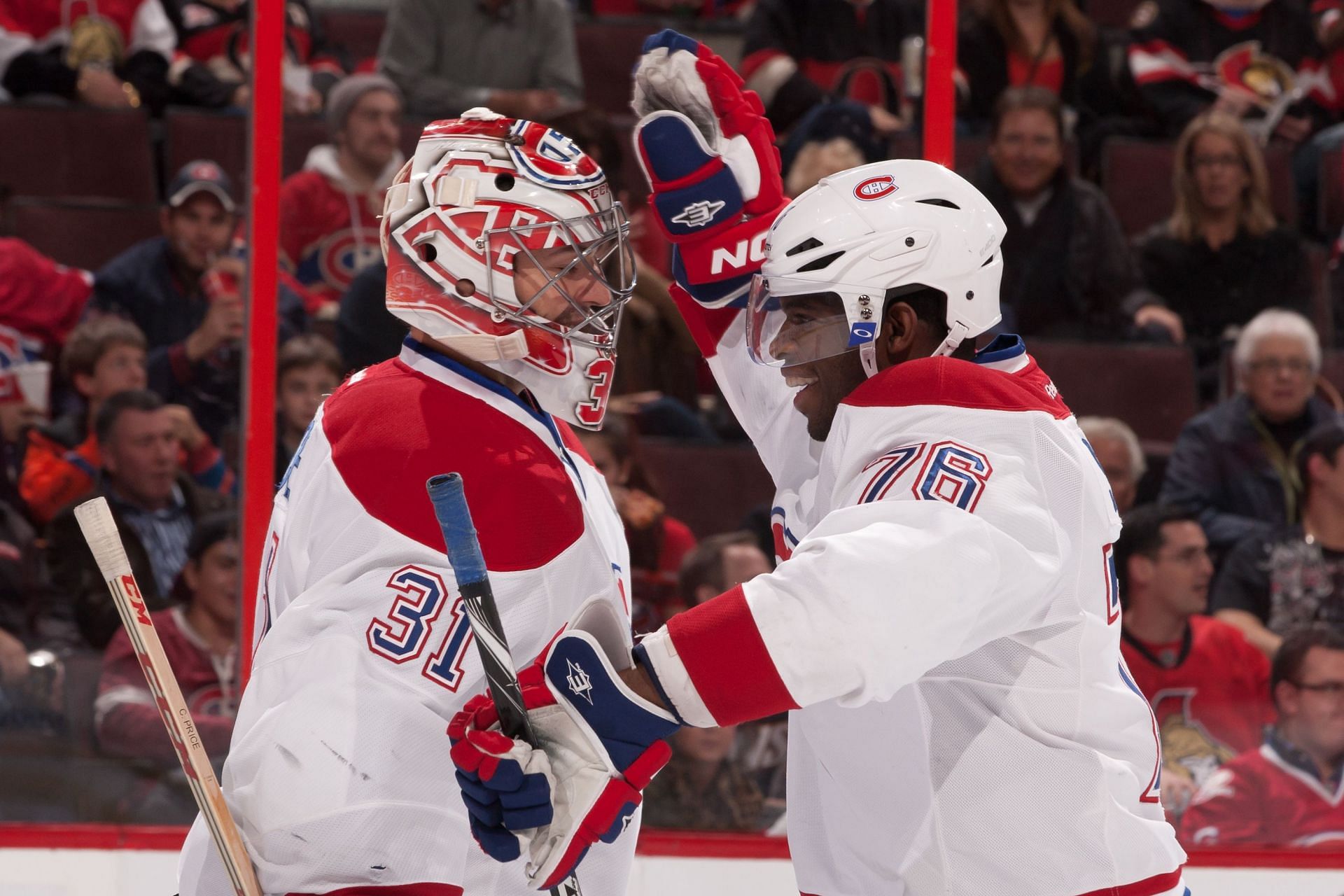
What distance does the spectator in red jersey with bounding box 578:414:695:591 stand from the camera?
3.04 meters

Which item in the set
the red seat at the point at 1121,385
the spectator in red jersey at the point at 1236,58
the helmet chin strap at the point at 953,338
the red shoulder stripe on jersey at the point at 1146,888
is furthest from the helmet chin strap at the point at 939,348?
the spectator in red jersey at the point at 1236,58

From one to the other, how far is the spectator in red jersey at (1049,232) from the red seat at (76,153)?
206 cm

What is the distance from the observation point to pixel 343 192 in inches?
146

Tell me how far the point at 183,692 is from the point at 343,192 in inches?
53.5

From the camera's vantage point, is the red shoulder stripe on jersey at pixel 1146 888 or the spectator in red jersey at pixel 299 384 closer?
the red shoulder stripe on jersey at pixel 1146 888

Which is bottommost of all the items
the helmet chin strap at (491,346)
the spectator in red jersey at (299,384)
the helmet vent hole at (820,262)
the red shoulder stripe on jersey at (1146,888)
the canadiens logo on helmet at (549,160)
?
the spectator in red jersey at (299,384)

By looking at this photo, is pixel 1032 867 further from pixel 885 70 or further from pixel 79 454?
pixel 885 70

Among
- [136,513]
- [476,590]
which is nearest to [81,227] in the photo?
[136,513]

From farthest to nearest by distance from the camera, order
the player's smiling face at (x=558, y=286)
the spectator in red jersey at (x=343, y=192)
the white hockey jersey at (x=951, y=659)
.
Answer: the spectator in red jersey at (x=343, y=192) → the player's smiling face at (x=558, y=286) → the white hockey jersey at (x=951, y=659)

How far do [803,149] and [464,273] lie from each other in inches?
81.5

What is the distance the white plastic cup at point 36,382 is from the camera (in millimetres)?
3473

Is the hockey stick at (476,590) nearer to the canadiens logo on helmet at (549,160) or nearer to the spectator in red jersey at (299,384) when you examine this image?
the canadiens logo on helmet at (549,160)

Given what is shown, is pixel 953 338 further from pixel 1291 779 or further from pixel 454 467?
pixel 1291 779

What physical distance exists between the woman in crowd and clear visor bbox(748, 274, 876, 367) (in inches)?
96.7
